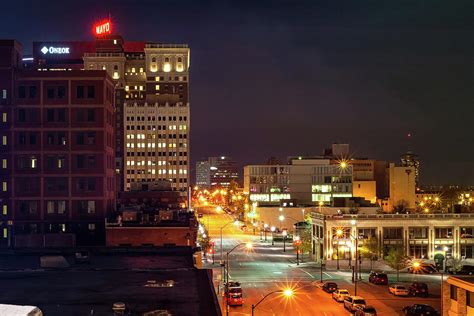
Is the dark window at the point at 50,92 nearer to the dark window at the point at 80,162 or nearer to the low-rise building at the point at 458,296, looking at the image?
the dark window at the point at 80,162

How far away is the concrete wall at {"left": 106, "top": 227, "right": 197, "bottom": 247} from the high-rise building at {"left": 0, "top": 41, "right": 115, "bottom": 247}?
548 cm

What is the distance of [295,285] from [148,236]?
21493 millimetres

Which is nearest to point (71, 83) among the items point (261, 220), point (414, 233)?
point (414, 233)

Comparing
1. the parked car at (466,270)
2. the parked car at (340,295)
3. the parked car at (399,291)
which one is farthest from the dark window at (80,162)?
the parked car at (466,270)

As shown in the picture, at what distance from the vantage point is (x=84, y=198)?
3780 inches

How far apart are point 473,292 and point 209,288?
2080cm

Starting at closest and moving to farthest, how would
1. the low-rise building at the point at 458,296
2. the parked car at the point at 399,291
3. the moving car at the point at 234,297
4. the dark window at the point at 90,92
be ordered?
the low-rise building at the point at 458,296, the moving car at the point at 234,297, the parked car at the point at 399,291, the dark window at the point at 90,92

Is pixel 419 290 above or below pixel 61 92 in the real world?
below

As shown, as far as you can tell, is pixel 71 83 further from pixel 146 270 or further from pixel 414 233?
pixel 414 233

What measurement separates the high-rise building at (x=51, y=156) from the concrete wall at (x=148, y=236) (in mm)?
5477

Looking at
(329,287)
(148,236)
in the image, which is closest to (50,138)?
(148,236)

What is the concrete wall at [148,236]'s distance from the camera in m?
90.5

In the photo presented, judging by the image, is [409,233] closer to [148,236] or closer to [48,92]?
[148,236]

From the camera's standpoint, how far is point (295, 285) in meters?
84.3
